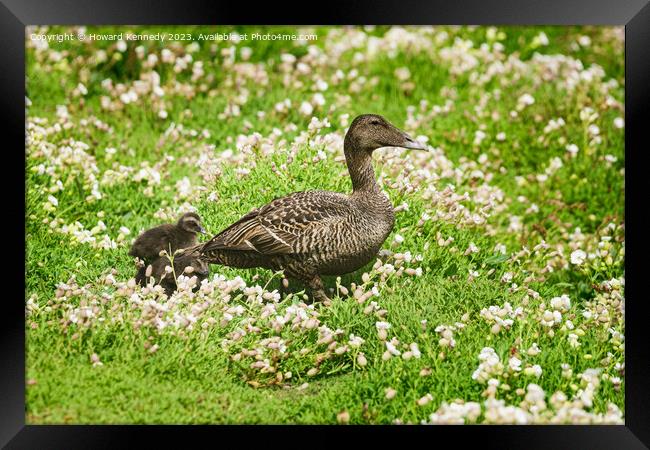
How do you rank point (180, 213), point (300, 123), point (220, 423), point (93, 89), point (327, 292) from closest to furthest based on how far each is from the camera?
point (220, 423), point (327, 292), point (180, 213), point (300, 123), point (93, 89)

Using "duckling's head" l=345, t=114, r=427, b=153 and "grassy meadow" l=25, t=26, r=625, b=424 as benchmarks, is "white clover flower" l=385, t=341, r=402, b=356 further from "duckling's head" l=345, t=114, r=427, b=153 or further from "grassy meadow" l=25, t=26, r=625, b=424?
"duckling's head" l=345, t=114, r=427, b=153

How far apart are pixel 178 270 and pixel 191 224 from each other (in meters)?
0.41

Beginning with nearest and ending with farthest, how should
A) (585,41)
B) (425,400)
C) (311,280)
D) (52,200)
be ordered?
(425,400) → (311,280) → (52,200) → (585,41)

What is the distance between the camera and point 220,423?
7.97 metres

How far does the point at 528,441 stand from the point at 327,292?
75.0 inches

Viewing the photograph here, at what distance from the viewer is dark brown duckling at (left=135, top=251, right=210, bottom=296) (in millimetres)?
8469

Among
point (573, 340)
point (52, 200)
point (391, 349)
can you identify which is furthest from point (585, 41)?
point (52, 200)

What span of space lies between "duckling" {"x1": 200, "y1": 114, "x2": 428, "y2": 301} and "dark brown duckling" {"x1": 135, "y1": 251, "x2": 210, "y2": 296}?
0.10m

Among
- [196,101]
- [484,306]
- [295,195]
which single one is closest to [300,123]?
[196,101]

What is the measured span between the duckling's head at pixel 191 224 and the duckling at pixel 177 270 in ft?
0.85

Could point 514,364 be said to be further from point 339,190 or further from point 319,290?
point 339,190

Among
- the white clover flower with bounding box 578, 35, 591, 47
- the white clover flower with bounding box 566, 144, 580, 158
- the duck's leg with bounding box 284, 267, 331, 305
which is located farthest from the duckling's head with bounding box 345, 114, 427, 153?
the white clover flower with bounding box 578, 35, 591, 47

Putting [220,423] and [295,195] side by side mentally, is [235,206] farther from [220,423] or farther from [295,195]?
[220,423]

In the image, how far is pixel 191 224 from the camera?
8.74m
